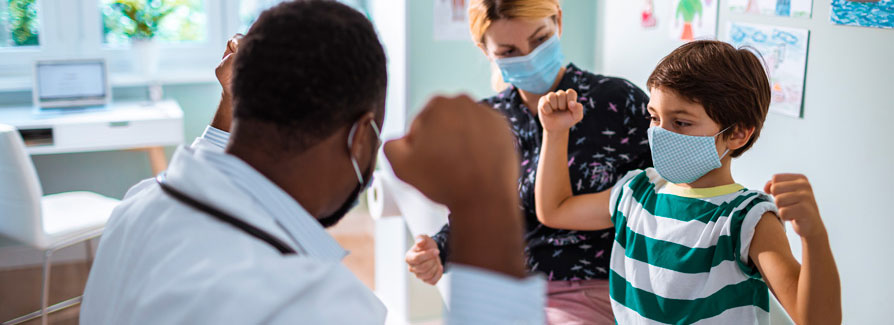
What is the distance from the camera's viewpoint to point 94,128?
3258 mm

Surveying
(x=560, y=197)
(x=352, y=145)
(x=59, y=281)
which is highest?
(x=352, y=145)

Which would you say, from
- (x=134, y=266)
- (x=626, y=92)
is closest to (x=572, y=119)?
(x=626, y=92)

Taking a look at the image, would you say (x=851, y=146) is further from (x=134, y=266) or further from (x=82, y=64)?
(x=82, y=64)

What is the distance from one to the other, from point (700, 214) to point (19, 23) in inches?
143

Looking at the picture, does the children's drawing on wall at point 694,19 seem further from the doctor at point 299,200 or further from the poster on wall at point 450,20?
the doctor at point 299,200

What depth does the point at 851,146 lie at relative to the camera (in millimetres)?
1629

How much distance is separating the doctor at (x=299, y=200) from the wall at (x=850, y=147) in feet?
3.84

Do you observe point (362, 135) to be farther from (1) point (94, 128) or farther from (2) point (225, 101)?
(1) point (94, 128)

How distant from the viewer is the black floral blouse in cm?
151

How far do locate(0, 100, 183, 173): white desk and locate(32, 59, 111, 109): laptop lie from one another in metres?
0.06

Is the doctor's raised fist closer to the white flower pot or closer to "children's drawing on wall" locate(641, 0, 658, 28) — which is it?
"children's drawing on wall" locate(641, 0, 658, 28)

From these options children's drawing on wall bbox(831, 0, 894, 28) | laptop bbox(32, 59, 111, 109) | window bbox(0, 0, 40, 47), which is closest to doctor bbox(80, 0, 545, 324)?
children's drawing on wall bbox(831, 0, 894, 28)

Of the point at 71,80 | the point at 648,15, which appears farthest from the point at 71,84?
the point at 648,15

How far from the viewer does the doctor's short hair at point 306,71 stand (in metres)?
0.72
